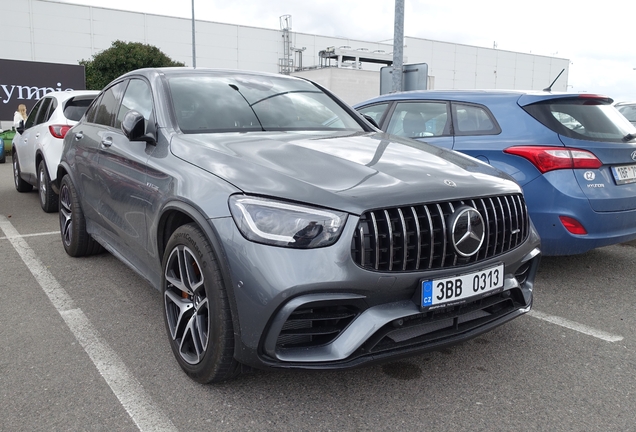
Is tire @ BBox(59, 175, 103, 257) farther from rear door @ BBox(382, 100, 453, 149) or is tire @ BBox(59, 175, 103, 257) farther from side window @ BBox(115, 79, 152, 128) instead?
rear door @ BBox(382, 100, 453, 149)

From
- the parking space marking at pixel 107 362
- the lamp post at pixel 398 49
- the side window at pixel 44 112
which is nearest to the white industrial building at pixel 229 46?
the lamp post at pixel 398 49

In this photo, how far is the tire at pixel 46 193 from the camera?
7.07 m

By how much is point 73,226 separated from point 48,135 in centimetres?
272

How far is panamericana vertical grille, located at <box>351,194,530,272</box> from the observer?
7.64 ft

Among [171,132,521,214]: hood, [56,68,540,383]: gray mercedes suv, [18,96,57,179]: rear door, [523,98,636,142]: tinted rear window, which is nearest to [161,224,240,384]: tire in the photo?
[56,68,540,383]: gray mercedes suv

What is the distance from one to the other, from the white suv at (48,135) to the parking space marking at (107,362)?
2512 millimetres

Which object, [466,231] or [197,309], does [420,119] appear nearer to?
[466,231]

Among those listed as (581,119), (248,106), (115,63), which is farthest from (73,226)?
(115,63)

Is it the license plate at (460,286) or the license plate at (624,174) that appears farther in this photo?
the license plate at (624,174)

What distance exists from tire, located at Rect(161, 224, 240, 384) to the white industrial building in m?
41.3

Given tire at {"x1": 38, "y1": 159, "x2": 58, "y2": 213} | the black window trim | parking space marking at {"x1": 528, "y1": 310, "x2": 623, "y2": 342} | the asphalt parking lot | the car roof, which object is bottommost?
parking space marking at {"x1": 528, "y1": 310, "x2": 623, "y2": 342}

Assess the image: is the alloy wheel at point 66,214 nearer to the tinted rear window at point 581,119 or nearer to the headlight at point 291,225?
the headlight at point 291,225

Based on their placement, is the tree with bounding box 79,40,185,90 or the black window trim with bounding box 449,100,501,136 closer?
the black window trim with bounding box 449,100,501,136

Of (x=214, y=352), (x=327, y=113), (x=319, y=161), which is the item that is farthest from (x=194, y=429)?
(x=327, y=113)
